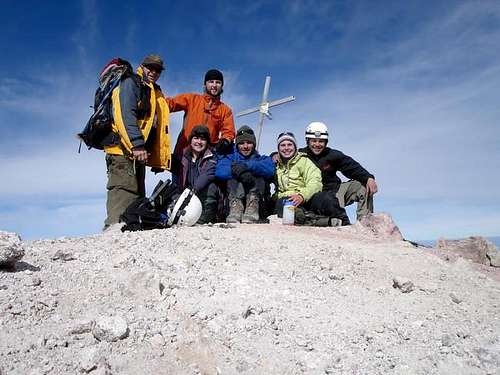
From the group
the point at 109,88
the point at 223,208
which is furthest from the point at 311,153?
the point at 109,88

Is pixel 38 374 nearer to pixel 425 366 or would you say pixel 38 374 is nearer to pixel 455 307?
pixel 425 366

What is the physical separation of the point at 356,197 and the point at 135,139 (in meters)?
4.52

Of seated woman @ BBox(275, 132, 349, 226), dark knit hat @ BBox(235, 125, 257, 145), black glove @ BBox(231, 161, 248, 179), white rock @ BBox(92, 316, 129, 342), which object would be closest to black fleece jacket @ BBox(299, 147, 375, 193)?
seated woman @ BBox(275, 132, 349, 226)

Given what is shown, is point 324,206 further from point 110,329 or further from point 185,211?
point 110,329

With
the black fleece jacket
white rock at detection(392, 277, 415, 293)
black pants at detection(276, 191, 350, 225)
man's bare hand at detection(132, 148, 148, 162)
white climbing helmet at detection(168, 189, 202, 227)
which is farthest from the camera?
the black fleece jacket

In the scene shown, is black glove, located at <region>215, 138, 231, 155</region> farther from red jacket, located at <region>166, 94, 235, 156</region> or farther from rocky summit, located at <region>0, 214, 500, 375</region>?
rocky summit, located at <region>0, 214, 500, 375</region>

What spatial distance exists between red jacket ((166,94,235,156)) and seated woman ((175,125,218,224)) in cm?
68

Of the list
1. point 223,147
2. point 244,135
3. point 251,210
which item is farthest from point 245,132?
point 251,210

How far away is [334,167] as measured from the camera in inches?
352

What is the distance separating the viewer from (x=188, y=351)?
3.11 m

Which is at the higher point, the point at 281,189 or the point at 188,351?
the point at 281,189

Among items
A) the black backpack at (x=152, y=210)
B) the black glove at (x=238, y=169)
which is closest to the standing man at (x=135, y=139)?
the black backpack at (x=152, y=210)

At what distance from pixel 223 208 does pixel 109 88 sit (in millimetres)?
2821

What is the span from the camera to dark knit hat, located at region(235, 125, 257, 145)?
26.6 feet
